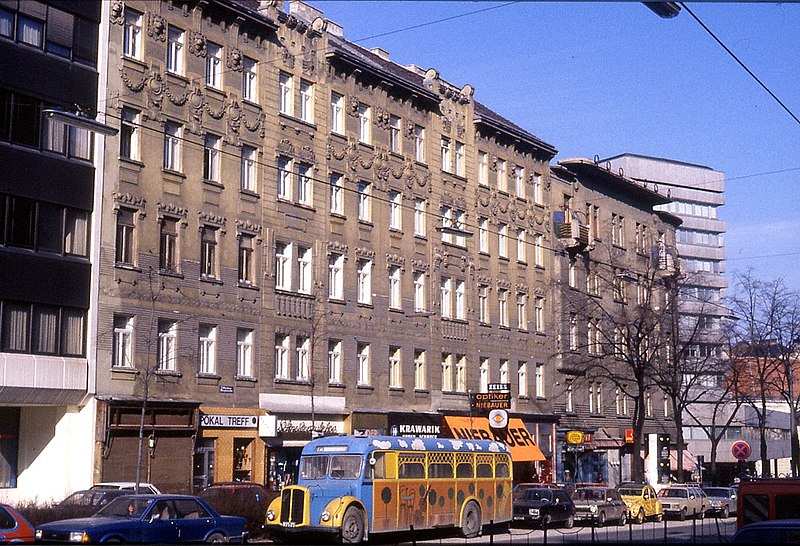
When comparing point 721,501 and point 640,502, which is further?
point 721,501

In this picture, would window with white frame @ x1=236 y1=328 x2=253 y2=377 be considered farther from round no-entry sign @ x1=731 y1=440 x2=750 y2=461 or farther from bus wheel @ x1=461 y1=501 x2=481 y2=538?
round no-entry sign @ x1=731 y1=440 x2=750 y2=461

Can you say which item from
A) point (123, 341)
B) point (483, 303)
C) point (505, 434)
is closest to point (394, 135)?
point (483, 303)

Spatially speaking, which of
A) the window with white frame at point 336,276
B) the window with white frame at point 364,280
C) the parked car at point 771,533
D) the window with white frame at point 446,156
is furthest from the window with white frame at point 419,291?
the parked car at point 771,533

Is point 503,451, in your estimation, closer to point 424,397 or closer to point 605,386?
point 424,397

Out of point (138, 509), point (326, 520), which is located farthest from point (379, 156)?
point (138, 509)

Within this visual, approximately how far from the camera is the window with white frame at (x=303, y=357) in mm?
45219

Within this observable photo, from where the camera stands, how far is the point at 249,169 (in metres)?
43.4

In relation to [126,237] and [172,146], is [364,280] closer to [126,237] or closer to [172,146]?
[172,146]

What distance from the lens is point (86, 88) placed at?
3741cm

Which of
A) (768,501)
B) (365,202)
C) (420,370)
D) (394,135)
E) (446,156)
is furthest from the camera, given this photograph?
(446,156)

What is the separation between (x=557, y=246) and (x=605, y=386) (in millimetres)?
9367

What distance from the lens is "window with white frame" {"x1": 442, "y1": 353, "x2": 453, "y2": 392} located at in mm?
53406

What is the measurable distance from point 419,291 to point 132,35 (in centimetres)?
1866

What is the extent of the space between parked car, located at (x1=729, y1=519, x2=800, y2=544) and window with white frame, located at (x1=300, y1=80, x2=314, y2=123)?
109 feet
